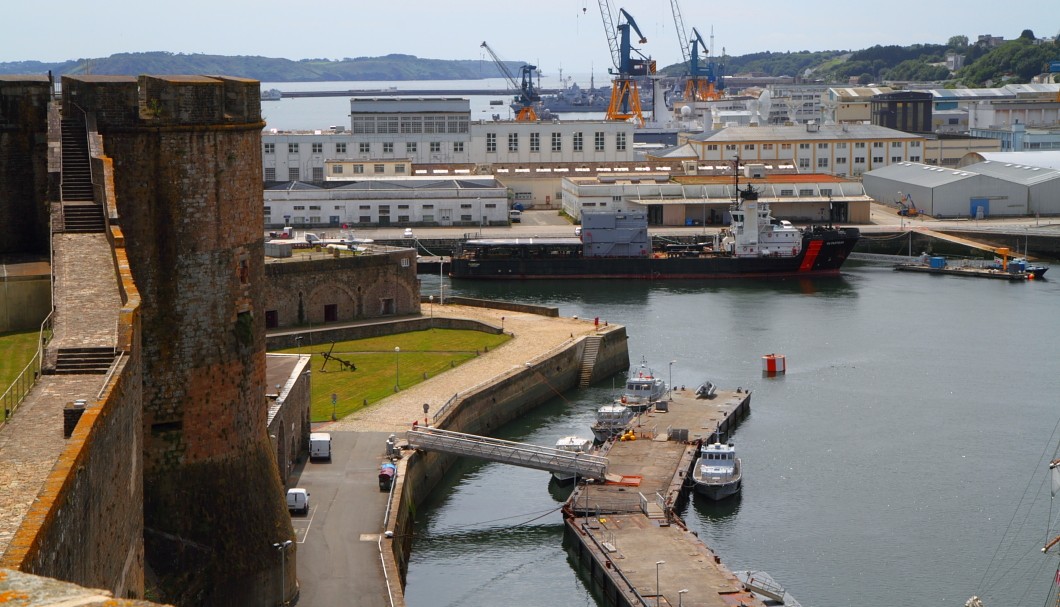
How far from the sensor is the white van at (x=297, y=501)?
72.6 feet

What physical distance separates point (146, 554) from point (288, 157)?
69.6 meters

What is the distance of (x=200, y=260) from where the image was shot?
13789 millimetres

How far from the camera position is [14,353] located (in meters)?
12.7

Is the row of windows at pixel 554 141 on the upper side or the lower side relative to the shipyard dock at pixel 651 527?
upper

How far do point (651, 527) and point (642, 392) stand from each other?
34.5 ft

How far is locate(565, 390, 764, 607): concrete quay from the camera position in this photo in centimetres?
2188

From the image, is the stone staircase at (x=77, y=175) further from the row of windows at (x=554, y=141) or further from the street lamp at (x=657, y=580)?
the row of windows at (x=554, y=141)

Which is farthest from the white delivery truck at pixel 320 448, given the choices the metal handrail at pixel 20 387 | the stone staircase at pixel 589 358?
the metal handrail at pixel 20 387

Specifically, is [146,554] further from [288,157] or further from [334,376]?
[288,157]

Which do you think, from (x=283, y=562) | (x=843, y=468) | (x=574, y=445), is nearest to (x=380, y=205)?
(x=574, y=445)

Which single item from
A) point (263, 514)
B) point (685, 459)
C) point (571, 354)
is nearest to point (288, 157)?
point (571, 354)

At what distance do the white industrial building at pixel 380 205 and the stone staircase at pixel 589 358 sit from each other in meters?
32.3

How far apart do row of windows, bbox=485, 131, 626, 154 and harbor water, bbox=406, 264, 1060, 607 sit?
36.0 meters

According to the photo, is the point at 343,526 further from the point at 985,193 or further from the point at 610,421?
Result: the point at 985,193
